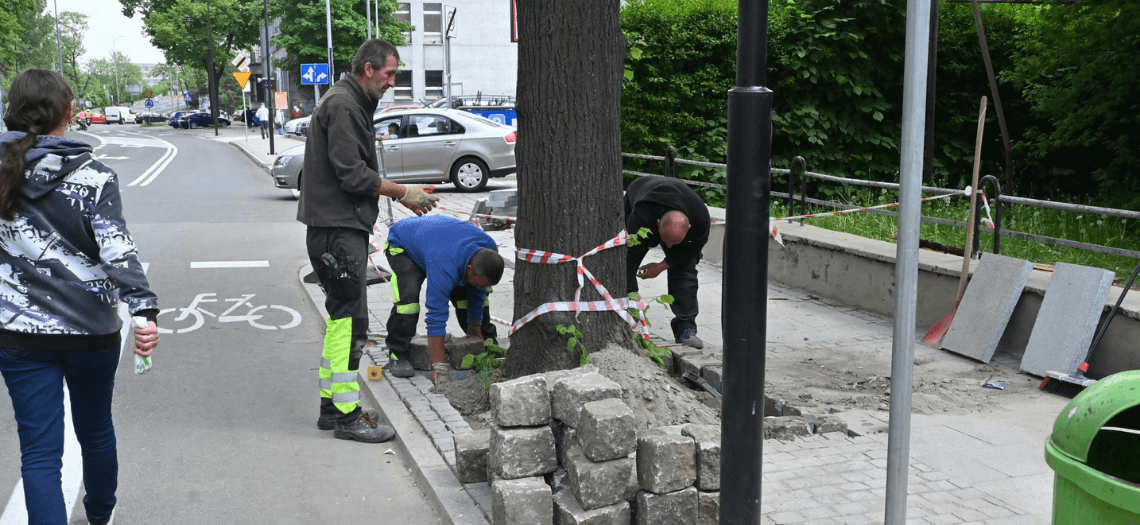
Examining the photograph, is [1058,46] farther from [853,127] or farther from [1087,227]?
[853,127]

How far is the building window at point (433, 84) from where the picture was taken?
5838 cm

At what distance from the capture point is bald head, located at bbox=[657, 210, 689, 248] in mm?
7008

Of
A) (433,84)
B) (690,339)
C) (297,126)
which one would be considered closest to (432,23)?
(433,84)

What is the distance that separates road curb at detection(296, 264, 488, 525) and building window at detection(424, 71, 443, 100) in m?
53.3

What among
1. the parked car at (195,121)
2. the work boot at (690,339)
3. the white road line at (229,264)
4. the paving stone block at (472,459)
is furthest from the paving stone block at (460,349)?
the parked car at (195,121)

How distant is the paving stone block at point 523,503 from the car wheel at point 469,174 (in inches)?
629

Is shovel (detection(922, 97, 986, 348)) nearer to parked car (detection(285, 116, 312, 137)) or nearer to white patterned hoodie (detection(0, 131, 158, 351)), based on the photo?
white patterned hoodie (detection(0, 131, 158, 351))

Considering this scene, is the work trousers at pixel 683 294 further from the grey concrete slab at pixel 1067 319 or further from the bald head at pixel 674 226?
the grey concrete slab at pixel 1067 319

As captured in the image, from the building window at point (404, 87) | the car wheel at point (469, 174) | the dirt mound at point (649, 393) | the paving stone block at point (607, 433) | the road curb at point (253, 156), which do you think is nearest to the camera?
the paving stone block at point (607, 433)

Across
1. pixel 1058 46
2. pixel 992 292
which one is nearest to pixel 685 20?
pixel 1058 46

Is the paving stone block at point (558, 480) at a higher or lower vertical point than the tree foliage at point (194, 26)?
lower

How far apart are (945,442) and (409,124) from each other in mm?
15489

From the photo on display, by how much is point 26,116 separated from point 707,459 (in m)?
2.83

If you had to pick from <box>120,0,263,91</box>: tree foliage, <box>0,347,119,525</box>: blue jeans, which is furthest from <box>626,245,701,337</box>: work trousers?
<box>120,0,263,91</box>: tree foliage
